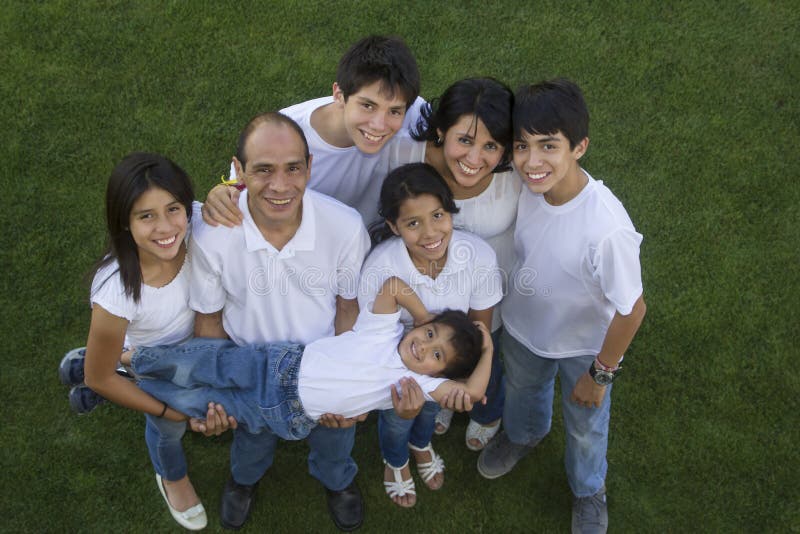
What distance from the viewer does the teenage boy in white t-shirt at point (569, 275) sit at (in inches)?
94.3

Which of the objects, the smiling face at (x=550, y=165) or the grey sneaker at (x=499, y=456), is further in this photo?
the grey sneaker at (x=499, y=456)

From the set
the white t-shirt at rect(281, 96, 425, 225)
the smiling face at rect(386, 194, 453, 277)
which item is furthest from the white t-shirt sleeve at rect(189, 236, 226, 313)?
the smiling face at rect(386, 194, 453, 277)

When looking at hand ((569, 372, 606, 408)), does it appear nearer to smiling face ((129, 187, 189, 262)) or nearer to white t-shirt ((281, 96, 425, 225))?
white t-shirt ((281, 96, 425, 225))

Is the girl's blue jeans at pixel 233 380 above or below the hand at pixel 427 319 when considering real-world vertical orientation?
below

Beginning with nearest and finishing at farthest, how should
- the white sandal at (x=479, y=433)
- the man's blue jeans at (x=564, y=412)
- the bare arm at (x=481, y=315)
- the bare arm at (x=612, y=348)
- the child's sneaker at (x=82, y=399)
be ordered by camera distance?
the bare arm at (x=612, y=348), the bare arm at (x=481, y=315), the man's blue jeans at (x=564, y=412), the child's sneaker at (x=82, y=399), the white sandal at (x=479, y=433)

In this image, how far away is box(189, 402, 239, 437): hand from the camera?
2637mm

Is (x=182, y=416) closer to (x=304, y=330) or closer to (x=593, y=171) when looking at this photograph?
(x=304, y=330)

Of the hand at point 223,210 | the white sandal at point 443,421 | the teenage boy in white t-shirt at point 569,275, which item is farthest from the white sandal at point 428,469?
the hand at point 223,210

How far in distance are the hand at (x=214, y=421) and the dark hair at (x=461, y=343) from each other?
824 mm

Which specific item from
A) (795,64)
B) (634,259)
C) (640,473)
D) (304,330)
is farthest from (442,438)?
(795,64)

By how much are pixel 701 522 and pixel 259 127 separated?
104 inches

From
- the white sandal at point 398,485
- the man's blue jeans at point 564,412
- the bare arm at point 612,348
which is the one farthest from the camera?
the white sandal at point 398,485

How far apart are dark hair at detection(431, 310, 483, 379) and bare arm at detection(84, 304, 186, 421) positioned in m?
1.03

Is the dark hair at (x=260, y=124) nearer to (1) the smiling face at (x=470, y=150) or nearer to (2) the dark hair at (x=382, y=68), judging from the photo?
(2) the dark hair at (x=382, y=68)
